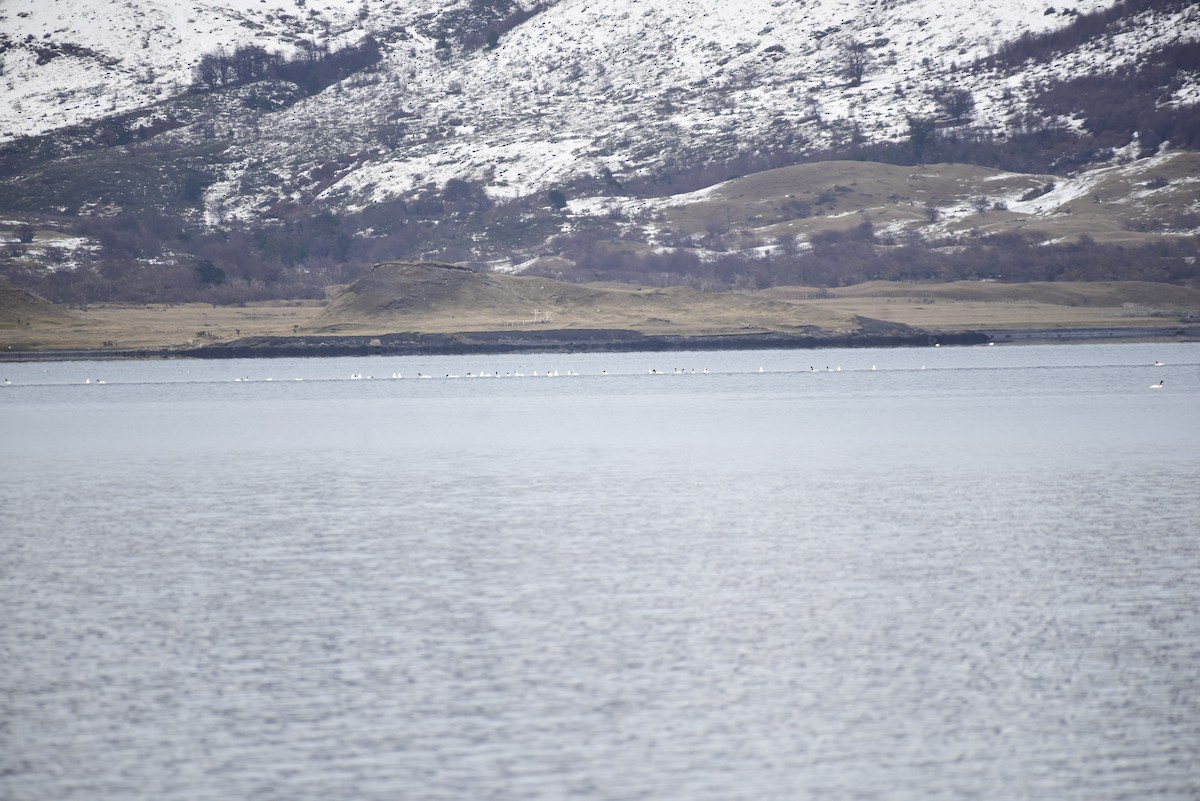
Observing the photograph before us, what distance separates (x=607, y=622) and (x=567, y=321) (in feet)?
458

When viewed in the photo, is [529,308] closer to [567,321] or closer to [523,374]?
[567,321]

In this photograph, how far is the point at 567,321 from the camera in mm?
165000

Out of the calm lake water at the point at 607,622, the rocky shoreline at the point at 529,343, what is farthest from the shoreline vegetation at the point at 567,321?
the calm lake water at the point at 607,622

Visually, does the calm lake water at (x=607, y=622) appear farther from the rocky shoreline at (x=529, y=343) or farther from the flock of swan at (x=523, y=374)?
the rocky shoreline at (x=529, y=343)

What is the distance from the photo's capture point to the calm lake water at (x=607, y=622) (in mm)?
18547

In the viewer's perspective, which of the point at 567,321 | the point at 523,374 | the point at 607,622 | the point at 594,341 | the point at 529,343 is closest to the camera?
the point at 607,622

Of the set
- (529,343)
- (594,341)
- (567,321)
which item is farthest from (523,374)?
(567,321)

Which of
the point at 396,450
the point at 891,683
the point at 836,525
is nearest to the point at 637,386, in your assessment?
the point at 396,450

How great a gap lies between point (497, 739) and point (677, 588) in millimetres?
9965

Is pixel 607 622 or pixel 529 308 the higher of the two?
pixel 529 308

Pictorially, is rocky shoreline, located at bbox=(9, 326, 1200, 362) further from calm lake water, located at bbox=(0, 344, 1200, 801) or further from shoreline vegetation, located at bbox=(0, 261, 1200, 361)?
calm lake water, located at bbox=(0, 344, 1200, 801)

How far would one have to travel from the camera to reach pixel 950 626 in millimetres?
25578

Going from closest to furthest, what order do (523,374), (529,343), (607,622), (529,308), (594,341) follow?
1. (607,622)
2. (523,374)
3. (529,343)
4. (594,341)
5. (529,308)

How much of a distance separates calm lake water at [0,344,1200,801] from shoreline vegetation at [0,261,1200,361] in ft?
319
